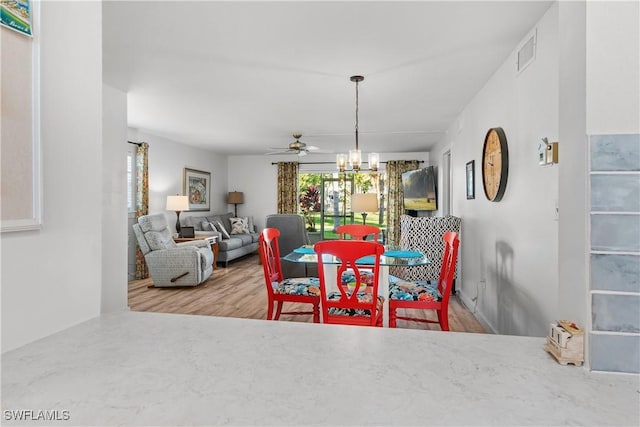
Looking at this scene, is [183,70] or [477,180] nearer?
[183,70]

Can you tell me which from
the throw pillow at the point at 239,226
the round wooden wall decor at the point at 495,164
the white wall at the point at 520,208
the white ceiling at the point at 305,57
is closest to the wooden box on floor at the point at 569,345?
the white wall at the point at 520,208

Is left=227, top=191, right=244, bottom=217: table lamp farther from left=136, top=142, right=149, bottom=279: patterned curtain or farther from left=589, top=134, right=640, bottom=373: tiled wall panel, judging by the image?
left=589, top=134, right=640, bottom=373: tiled wall panel

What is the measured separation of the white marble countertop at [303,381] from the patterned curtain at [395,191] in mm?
7220

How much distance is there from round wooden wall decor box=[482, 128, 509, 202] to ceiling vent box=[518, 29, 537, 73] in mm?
589

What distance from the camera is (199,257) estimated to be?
16.6 ft

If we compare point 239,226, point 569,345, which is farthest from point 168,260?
point 569,345

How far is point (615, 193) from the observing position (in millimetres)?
731

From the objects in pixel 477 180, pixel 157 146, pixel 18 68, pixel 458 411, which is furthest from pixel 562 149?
pixel 157 146

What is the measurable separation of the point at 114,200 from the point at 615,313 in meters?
3.94

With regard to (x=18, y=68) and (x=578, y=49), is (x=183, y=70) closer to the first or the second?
(x=18, y=68)

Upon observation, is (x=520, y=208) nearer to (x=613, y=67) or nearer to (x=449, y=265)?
(x=449, y=265)

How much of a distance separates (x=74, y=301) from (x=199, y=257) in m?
4.21

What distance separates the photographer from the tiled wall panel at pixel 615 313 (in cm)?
71

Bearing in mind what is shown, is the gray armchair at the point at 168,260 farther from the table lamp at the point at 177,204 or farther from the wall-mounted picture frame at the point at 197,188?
the wall-mounted picture frame at the point at 197,188
